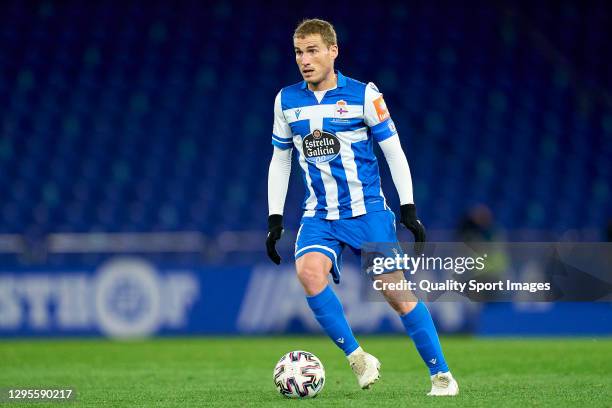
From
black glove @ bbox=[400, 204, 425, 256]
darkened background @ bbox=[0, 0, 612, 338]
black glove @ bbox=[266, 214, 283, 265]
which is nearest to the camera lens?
black glove @ bbox=[400, 204, 425, 256]

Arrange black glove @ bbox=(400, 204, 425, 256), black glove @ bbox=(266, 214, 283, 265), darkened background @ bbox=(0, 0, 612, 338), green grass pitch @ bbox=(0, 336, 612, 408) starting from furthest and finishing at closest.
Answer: darkened background @ bbox=(0, 0, 612, 338) < black glove @ bbox=(266, 214, 283, 265) < green grass pitch @ bbox=(0, 336, 612, 408) < black glove @ bbox=(400, 204, 425, 256)

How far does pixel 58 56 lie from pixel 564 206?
8.21m

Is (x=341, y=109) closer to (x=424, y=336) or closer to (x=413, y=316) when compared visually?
(x=413, y=316)

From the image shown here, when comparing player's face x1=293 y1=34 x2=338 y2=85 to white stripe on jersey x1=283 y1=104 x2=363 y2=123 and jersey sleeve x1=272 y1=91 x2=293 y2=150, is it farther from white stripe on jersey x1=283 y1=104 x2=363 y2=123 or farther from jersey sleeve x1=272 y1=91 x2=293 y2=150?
jersey sleeve x1=272 y1=91 x2=293 y2=150

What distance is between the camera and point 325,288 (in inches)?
237

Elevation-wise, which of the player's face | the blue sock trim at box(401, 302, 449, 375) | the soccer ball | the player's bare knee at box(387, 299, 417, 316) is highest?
the player's face

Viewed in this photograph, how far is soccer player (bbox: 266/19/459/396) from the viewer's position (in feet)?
19.7

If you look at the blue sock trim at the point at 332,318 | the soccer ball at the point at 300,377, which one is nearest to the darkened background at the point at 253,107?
the soccer ball at the point at 300,377

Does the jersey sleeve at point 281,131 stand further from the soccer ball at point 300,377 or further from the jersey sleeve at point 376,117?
the soccer ball at point 300,377

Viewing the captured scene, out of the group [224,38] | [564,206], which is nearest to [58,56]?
[224,38]

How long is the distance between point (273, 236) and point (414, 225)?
82cm

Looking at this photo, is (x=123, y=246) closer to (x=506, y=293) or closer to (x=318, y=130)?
(x=506, y=293)

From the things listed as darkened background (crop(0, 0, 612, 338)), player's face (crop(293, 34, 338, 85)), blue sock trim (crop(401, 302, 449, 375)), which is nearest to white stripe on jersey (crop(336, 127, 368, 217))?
player's face (crop(293, 34, 338, 85))

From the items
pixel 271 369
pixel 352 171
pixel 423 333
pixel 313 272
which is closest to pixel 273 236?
pixel 313 272
